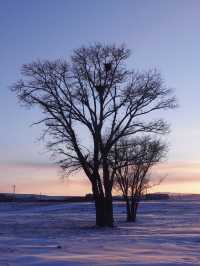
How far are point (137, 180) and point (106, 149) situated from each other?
11.3 metres

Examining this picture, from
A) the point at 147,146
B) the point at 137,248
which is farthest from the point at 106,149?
the point at 137,248

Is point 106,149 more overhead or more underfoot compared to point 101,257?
more overhead

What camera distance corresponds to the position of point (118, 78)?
38531 millimetres

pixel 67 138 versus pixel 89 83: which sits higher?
pixel 89 83

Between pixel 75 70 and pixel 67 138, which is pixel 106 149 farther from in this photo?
pixel 75 70

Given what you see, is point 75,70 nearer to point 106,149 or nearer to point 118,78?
point 118,78

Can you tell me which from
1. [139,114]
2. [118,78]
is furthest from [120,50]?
[139,114]

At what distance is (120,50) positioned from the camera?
3850 centimetres

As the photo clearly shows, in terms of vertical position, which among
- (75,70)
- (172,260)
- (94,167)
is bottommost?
(172,260)

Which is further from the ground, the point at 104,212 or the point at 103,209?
the point at 103,209

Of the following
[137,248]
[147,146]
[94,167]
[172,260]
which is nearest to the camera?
[172,260]

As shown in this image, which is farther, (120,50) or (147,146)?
(147,146)

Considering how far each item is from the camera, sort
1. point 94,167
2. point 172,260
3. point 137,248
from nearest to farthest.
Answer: point 172,260 → point 137,248 → point 94,167

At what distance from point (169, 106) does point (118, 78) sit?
3684 mm
